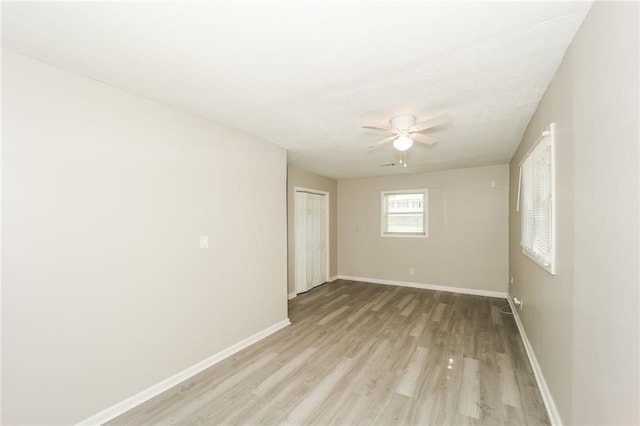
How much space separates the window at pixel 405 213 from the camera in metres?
5.78

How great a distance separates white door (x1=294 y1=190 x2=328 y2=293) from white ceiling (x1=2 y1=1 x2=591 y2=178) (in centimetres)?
299

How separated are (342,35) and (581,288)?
1.83 m

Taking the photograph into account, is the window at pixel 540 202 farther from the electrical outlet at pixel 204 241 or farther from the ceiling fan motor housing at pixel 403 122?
the electrical outlet at pixel 204 241

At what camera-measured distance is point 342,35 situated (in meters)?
1.48

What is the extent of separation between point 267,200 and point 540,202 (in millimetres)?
2794

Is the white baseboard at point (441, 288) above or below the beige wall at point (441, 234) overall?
below

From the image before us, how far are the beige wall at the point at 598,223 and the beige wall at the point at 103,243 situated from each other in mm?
2770

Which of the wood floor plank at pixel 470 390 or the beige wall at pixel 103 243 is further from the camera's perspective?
the wood floor plank at pixel 470 390

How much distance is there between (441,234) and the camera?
18.2 ft

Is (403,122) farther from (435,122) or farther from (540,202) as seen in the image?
(540,202)

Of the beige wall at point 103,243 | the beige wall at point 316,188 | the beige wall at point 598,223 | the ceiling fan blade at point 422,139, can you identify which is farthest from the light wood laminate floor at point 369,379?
the ceiling fan blade at point 422,139

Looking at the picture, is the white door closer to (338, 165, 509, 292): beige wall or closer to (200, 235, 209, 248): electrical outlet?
(338, 165, 509, 292): beige wall

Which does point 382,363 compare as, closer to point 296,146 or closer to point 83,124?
point 296,146

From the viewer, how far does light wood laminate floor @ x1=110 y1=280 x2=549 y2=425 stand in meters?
2.04
